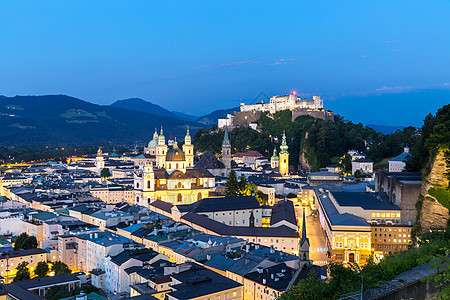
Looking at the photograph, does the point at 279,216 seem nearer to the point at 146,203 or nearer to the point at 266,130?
the point at 146,203

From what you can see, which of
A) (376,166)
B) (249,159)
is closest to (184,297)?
(376,166)

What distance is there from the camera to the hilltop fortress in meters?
86.6

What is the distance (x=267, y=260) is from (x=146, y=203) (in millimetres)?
27052

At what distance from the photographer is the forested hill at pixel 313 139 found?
230 ft

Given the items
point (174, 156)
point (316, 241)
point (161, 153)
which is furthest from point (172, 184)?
point (316, 241)

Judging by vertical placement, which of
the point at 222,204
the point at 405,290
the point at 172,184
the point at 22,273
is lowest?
the point at 22,273

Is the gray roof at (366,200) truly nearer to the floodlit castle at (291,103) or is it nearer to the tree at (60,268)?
the tree at (60,268)

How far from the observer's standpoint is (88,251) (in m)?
31.4

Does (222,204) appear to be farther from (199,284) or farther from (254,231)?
(199,284)

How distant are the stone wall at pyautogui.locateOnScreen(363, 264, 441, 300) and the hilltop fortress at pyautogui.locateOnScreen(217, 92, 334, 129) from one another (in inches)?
3025

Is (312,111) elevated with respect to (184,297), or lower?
elevated

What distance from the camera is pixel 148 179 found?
50094 mm

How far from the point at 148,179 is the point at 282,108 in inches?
1863

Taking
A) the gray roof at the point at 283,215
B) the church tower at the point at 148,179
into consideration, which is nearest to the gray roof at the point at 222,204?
the gray roof at the point at 283,215
